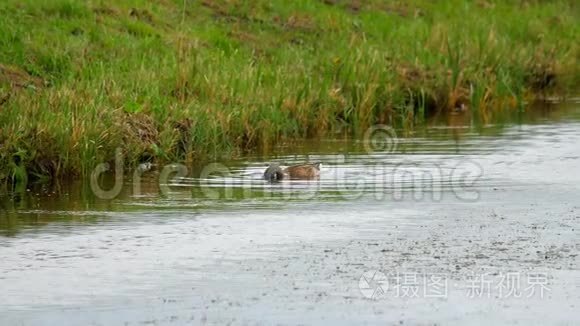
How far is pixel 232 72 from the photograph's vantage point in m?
18.1

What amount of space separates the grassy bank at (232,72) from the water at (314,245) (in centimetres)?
51

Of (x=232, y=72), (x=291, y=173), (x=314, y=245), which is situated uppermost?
(x=232, y=72)

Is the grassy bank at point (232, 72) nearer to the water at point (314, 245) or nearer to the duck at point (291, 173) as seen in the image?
the water at point (314, 245)

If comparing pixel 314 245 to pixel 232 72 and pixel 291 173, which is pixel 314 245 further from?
pixel 232 72

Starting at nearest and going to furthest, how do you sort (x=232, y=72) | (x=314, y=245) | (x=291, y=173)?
(x=314, y=245) < (x=291, y=173) < (x=232, y=72)

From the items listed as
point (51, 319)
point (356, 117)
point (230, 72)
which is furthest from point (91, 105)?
point (51, 319)

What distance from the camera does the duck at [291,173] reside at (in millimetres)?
14539

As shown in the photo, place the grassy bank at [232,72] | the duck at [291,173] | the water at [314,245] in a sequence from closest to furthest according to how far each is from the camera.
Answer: the water at [314,245] → the duck at [291,173] → the grassy bank at [232,72]

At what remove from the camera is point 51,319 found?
9242 mm

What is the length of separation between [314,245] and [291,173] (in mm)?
3130

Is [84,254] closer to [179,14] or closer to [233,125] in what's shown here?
[233,125]

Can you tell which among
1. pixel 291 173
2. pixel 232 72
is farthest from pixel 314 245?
pixel 232 72

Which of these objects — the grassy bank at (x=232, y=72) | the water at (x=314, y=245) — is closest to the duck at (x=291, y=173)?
the water at (x=314, y=245)

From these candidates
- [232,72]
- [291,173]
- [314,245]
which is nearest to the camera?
[314,245]
